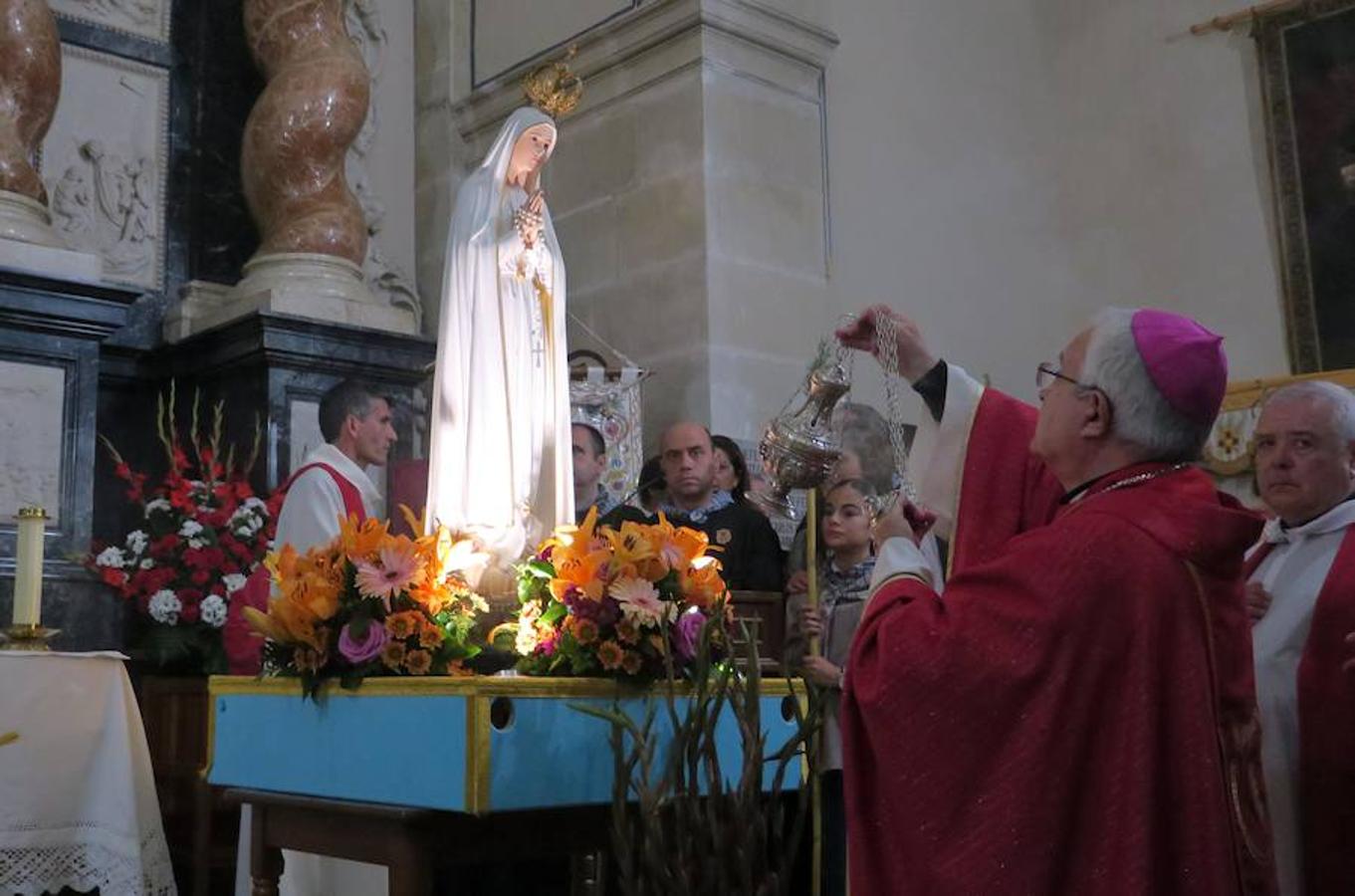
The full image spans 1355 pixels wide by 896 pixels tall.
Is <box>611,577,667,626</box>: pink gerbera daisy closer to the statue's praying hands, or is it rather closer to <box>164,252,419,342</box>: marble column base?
the statue's praying hands

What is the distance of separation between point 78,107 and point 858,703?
6183mm

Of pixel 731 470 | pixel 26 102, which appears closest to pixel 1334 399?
pixel 731 470

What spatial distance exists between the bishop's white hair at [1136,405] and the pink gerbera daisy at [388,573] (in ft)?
6.08

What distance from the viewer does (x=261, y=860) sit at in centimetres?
398

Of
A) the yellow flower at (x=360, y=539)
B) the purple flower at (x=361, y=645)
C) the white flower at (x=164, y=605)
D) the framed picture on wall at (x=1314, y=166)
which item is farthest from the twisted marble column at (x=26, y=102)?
the framed picture on wall at (x=1314, y=166)

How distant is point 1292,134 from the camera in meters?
7.72

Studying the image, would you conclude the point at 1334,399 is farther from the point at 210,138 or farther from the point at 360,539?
the point at 210,138

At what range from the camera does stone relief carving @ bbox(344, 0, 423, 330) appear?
27.2ft

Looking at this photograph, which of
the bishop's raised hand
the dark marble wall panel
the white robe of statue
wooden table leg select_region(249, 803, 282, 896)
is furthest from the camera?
the dark marble wall panel

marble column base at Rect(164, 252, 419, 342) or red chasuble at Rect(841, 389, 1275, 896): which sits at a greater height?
marble column base at Rect(164, 252, 419, 342)

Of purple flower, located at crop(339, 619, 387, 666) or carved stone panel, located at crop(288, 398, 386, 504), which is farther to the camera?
carved stone panel, located at crop(288, 398, 386, 504)

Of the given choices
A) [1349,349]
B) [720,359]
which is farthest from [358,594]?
[1349,349]

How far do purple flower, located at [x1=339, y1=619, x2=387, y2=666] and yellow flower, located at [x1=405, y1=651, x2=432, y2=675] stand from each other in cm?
8

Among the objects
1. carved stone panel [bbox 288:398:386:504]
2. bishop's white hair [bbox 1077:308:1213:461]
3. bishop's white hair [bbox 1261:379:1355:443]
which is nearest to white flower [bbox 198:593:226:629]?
carved stone panel [bbox 288:398:386:504]
